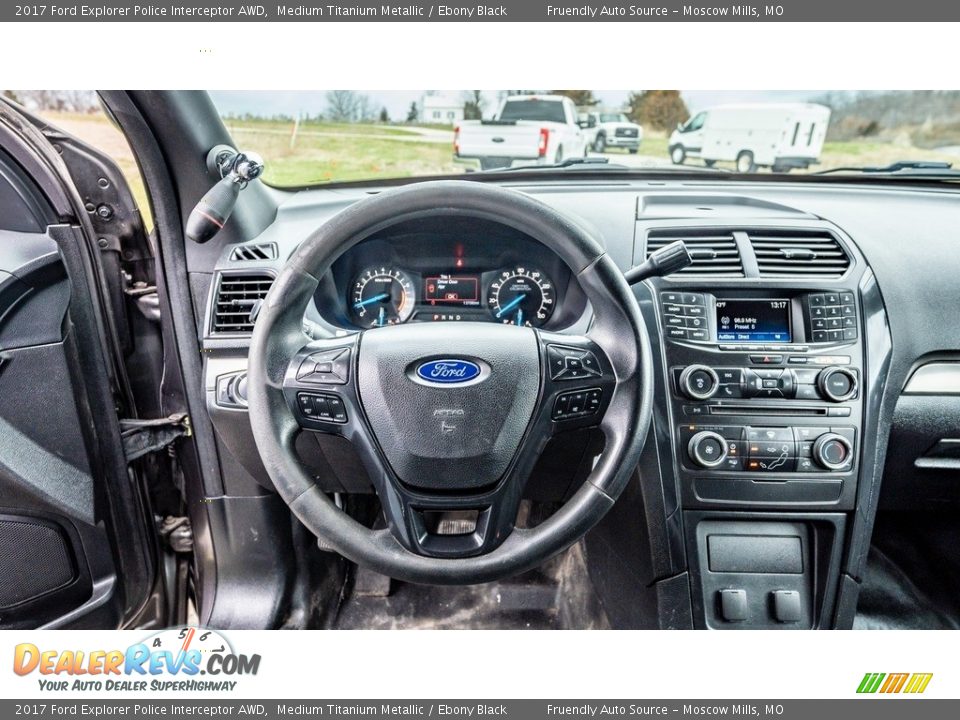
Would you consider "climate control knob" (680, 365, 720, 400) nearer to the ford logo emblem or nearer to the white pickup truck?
the ford logo emblem

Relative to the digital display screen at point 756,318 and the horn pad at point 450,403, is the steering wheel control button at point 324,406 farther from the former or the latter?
the digital display screen at point 756,318

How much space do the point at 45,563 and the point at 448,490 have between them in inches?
47.8

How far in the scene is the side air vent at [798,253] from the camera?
167 centimetres

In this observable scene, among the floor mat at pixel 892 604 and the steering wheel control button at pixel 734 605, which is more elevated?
the steering wheel control button at pixel 734 605

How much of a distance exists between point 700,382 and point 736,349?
12cm

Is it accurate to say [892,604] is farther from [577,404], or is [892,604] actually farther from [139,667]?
[139,667]

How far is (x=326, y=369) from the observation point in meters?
1.27

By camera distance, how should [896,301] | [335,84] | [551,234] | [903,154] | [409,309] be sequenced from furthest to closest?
[903,154]
[409,309]
[896,301]
[335,84]
[551,234]

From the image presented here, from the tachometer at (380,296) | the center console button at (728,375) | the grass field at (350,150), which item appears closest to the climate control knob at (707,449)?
the center console button at (728,375)

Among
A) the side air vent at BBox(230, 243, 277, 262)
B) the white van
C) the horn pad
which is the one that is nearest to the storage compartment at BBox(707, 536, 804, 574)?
the horn pad

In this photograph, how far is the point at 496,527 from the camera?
1.25 m

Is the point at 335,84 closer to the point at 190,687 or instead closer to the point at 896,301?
the point at 190,687

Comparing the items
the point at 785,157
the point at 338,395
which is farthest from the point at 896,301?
the point at 338,395

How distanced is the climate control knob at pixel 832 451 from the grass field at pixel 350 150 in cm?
89
